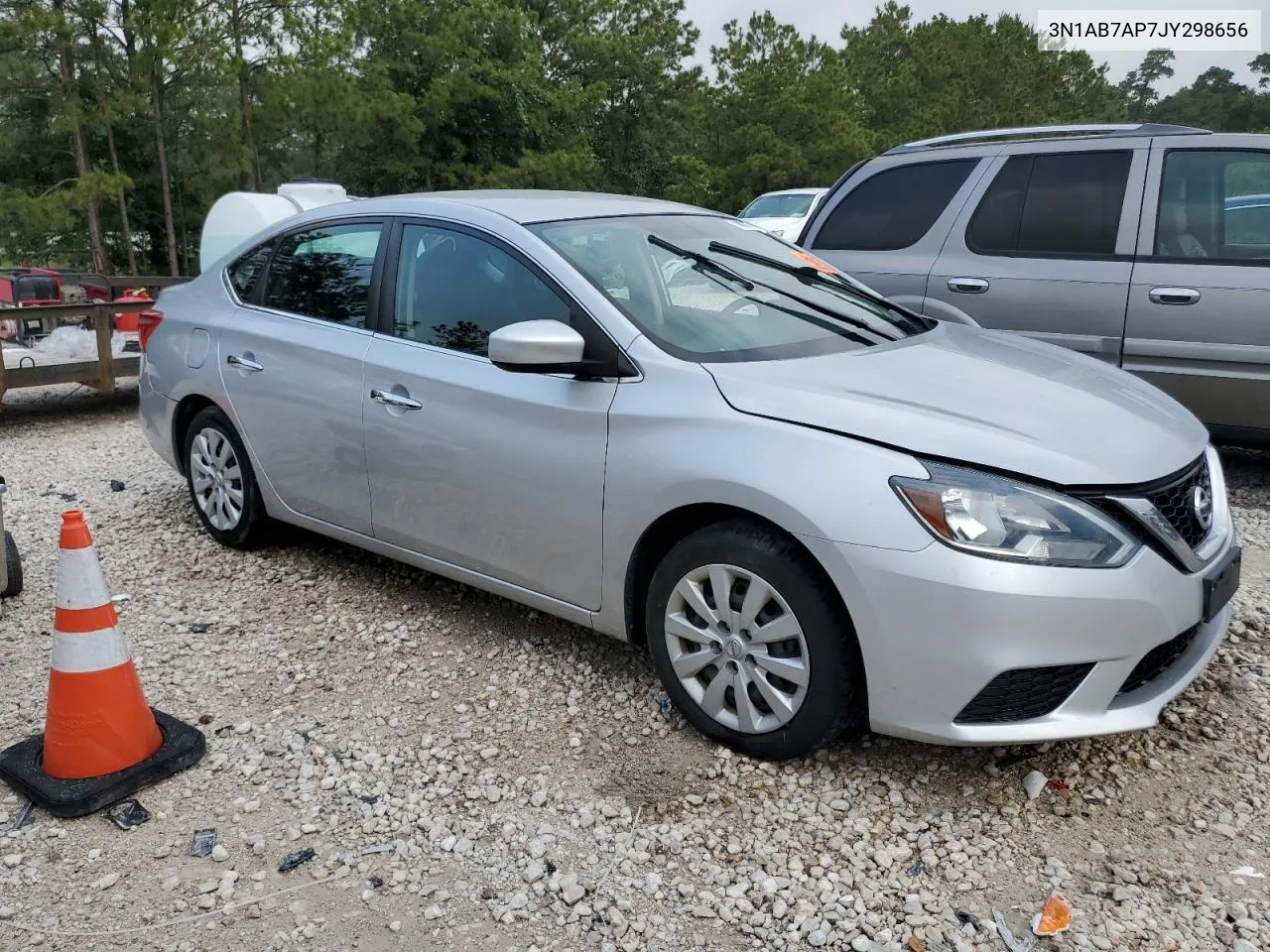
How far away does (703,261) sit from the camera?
3773mm

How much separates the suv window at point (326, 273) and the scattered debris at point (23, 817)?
199 cm

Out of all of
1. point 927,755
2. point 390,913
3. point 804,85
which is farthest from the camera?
point 804,85

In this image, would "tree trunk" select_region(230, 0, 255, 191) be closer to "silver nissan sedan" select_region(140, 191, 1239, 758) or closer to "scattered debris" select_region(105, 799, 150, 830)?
"silver nissan sedan" select_region(140, 191, 1239, 758)

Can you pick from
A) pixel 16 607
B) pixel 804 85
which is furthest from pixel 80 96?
pixel 804 85

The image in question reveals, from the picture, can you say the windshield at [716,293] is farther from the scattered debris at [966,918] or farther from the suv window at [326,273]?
the scattered debris at [966,918]

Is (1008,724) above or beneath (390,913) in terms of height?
above

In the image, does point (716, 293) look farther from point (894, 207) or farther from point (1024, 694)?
point (894, 207)

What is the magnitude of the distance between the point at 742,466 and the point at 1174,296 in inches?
139

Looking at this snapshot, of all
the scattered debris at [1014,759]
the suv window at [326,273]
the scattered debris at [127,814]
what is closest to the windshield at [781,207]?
the suv window at [326,273]

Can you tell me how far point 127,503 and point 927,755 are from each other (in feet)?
15.4

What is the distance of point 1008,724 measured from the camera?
2.68m

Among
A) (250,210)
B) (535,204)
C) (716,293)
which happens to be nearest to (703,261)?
(716,293)

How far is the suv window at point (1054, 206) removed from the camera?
18.1ft

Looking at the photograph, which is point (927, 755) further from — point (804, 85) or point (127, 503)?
→ point (804, 85)
